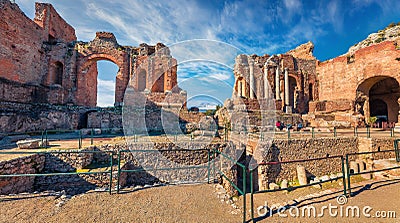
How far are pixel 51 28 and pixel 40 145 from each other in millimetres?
18968

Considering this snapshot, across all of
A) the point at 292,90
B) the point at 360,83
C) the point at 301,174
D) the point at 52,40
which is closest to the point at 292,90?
the point at 292,90

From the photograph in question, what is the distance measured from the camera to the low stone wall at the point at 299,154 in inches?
322

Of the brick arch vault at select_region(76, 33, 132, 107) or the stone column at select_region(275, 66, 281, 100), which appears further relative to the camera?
the stone column at select_region(275, 66, 281, 100)

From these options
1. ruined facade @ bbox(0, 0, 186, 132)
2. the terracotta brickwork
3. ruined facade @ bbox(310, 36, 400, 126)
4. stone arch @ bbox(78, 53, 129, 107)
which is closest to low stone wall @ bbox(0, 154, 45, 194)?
ruined facade @ bbox(0, 0, 186, 132)

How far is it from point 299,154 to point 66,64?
69.3 ft

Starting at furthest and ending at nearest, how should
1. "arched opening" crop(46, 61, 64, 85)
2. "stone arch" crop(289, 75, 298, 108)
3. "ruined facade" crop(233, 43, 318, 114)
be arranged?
"stone arch" crop(289, 75, 298, 108)
"ruined facade" crop(233, 43, 318, 114)
"arched opening" crop(46, 61, 64, 85)

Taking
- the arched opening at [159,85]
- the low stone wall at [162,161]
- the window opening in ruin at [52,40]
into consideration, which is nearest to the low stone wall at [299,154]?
the low stone wall at [162,161]

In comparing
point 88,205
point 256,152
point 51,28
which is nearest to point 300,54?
point 256,152

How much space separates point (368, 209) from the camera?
3.10 metres

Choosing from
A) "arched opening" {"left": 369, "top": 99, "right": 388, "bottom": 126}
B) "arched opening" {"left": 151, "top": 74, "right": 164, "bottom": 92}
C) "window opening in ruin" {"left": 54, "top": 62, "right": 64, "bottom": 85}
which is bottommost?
"arched opening" {"left": 369, "top": 99, "right": 388, "bottom": 126}

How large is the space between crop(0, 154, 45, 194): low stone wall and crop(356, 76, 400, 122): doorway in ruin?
2527 cm

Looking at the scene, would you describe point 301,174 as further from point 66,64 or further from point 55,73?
point 55,73

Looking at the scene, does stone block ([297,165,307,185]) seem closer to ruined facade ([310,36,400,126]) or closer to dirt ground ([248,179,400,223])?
dirt ground ([248,179,400,223])

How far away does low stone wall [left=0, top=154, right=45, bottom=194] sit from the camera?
5055mm
